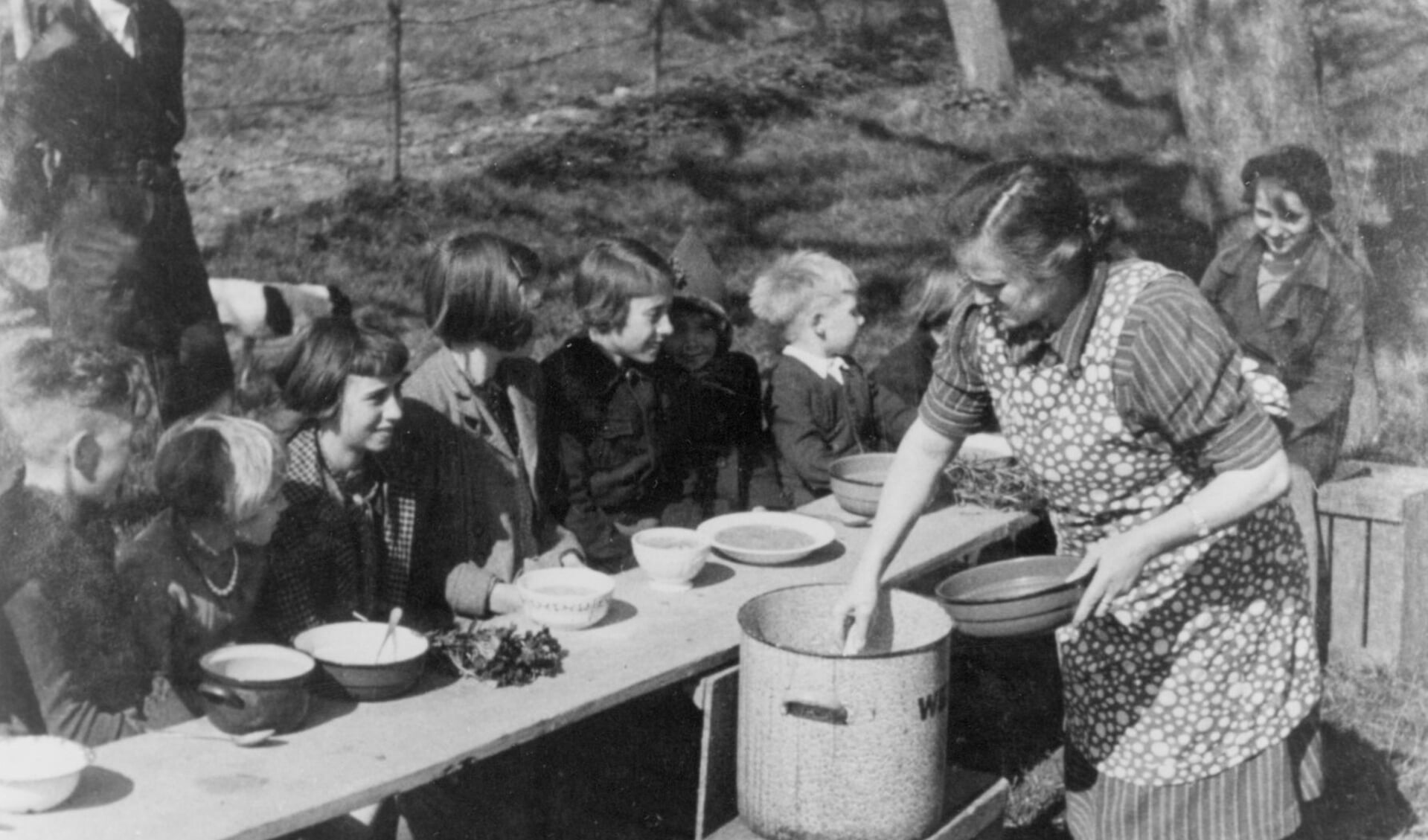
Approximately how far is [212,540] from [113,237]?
2.35 meters

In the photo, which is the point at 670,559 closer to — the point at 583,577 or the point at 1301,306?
the point at 583,577

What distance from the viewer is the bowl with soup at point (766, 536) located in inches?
156

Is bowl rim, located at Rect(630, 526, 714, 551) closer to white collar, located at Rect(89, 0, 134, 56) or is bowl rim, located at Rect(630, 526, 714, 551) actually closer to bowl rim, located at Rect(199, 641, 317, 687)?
bowl rim, located at Rect(199, 641, 317, 687)

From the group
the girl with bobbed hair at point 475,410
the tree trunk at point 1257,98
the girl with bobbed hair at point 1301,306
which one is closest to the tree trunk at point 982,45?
the tree trunk at point 1257,98

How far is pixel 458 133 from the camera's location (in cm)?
1059

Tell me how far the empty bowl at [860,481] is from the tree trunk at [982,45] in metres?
7.53

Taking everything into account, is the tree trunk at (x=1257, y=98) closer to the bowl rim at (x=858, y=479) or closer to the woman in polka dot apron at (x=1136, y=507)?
the bowl rim at (x=858, y=479)

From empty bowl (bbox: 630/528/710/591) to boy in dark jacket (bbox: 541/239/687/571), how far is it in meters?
0.99

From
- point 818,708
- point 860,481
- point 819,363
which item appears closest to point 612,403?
point 819,363

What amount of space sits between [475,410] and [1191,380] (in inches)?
81.8

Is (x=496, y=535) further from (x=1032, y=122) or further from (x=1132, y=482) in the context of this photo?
(x=1032, y=122)

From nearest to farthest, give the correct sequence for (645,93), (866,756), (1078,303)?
1. (866,756)
2. (1078,303)
3. (645,93)

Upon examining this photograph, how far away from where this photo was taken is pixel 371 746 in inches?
108

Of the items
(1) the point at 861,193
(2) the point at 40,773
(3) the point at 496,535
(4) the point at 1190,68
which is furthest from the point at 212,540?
(1) the point at 861,193
